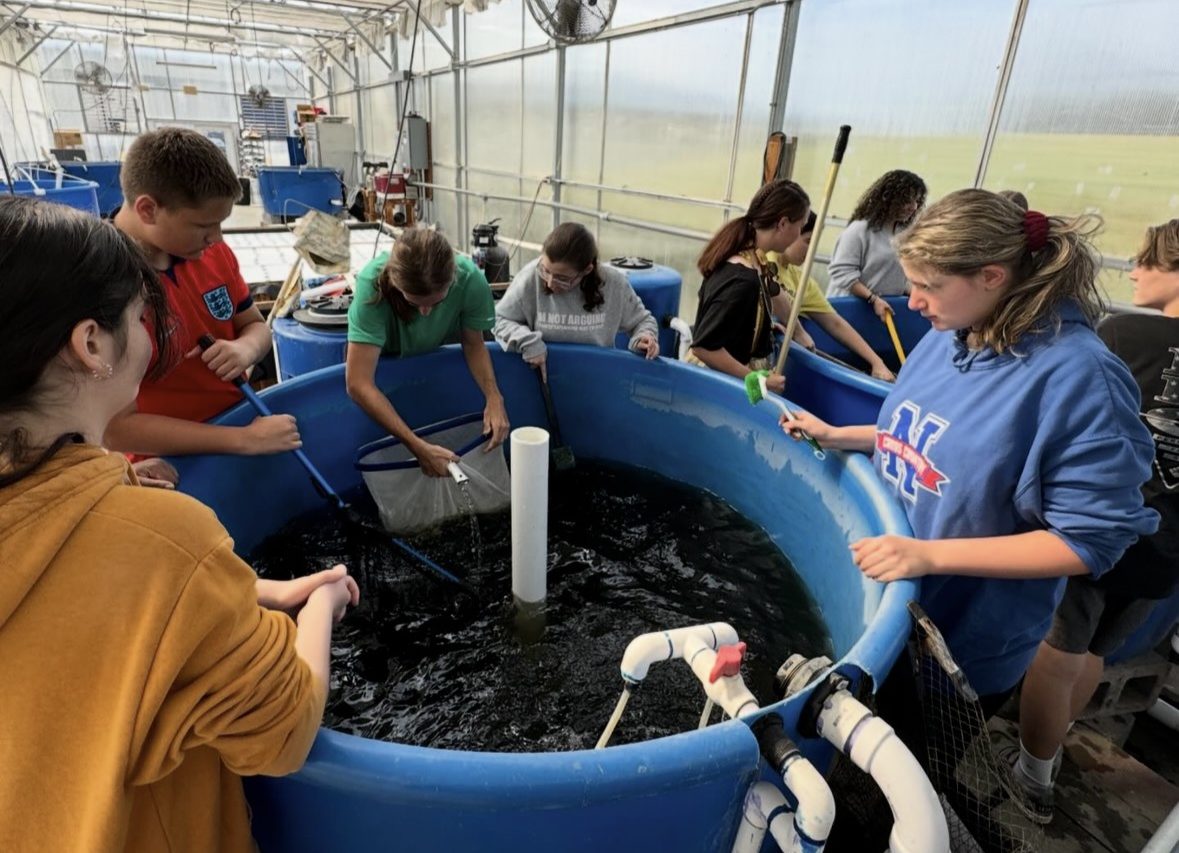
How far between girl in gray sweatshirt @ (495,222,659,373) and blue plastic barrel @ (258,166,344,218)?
7.39 m

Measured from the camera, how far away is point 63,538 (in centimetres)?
53

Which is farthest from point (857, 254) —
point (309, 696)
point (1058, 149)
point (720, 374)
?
point (309, 696)

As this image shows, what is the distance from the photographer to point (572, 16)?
2.73m

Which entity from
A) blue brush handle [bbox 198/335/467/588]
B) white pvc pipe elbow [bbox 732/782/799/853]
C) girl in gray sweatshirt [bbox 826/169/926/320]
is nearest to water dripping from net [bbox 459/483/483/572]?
blue brush handle [bbox 198/335/467/588]

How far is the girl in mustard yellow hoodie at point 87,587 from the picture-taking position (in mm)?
535

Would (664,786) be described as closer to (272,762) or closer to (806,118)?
(272,762)

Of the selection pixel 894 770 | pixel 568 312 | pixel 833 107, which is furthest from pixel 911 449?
pixel 833 107

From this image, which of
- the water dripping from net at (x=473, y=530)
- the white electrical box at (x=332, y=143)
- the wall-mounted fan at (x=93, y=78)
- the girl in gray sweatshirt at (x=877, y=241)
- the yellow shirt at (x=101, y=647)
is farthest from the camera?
the white electrical box at (x=332, y=143)

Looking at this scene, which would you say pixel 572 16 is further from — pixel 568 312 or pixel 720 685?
pixel 720 685

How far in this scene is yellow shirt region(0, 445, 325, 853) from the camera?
21.0 inches

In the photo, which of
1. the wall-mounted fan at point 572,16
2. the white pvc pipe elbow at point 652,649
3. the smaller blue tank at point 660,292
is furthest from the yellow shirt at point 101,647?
the wall-mounted fan at point 572,16

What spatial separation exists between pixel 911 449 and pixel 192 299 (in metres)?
1.57

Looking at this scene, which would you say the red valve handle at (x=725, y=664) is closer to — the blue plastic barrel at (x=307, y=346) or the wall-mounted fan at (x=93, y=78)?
the blue plastic barrel at (x=307, y=346)

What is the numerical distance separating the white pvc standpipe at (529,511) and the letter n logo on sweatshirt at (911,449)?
0.75 meters
